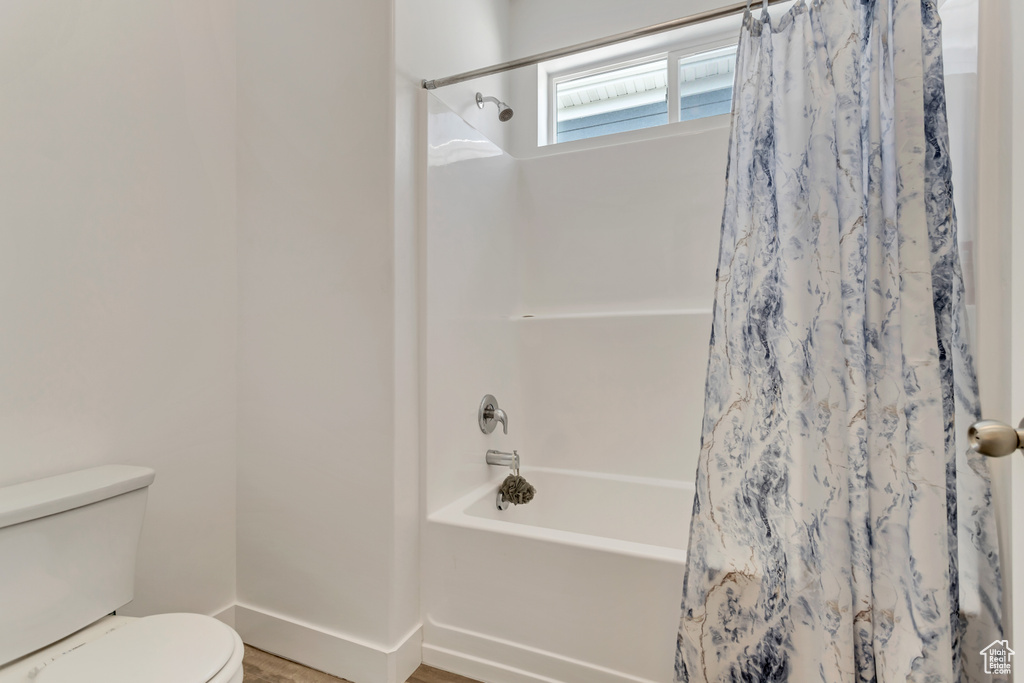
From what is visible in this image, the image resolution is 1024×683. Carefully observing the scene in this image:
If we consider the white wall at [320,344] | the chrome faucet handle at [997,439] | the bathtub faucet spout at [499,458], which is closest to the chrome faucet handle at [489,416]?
the bathtub faucet spout at [499,458]

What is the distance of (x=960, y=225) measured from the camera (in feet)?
3.68

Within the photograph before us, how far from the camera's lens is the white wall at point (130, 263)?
1.32 metres

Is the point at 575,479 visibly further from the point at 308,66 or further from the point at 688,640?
the point at 308,66

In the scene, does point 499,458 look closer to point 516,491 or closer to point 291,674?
point 516,491

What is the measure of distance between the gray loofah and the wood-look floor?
0.58 metres

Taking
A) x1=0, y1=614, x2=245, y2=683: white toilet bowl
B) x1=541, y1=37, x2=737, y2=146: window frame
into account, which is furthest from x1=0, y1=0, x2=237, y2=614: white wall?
x1=541, y1=37, x2=737, y2=146: window frame

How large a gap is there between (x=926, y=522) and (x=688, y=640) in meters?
0.57

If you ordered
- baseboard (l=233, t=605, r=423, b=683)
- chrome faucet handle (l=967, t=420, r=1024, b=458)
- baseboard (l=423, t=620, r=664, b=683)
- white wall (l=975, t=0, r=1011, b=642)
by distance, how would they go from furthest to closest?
1. baseboard (l=233, t=605, r=423, b=683)
2. baseboard (l=423, t=620, r=664, b=683)
3. white wall (l=975, t=0, r=1011, b=642)
4. chrome faucet handle (l=967, t=420, r=1024, b=458)

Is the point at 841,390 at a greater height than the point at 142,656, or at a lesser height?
greater

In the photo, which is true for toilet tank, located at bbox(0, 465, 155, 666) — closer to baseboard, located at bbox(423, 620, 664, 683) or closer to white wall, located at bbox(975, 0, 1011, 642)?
baseboard, located at bbox(423, 620, 664, 683)

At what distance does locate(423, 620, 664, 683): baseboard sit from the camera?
146cm

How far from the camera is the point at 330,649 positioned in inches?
64.6

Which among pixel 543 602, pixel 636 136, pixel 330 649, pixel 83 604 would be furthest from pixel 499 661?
pixel 636 136

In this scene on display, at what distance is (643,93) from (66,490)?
258 cm
